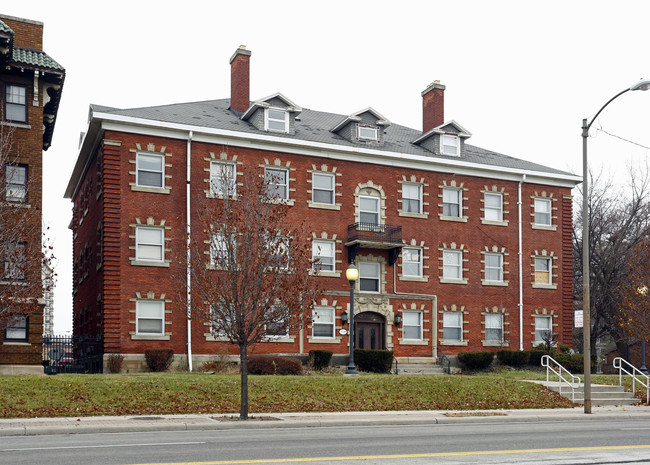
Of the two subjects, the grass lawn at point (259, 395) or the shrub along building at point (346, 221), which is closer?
the grass lawn at point (259, 395)

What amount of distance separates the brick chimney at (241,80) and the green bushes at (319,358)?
13.8 metres

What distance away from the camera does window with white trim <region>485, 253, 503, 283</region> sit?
144 ft

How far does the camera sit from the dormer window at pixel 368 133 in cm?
4228

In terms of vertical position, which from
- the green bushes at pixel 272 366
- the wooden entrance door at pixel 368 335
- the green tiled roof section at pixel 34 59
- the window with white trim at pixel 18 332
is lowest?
the green bushes at pixel 272 366

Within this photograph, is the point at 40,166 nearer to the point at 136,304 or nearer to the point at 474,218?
the point at 136,304

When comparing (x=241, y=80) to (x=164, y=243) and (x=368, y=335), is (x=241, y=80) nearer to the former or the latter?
(x=164, y=243)

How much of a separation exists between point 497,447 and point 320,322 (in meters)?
25.0

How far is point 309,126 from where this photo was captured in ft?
141

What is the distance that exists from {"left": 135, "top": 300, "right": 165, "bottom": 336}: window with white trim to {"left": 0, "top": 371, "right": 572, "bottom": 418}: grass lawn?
9988 millimetres

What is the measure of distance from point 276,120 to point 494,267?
14.6 m

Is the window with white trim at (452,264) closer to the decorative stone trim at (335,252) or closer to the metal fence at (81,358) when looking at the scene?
the decorative stone trim at (335,252)

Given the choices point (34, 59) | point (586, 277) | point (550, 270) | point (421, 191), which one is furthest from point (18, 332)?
point (550, 270)

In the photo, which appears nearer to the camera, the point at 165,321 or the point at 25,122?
the point at 25,122

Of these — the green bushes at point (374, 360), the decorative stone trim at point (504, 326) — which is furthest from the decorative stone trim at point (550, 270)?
the green bushes at point (374, 360)
